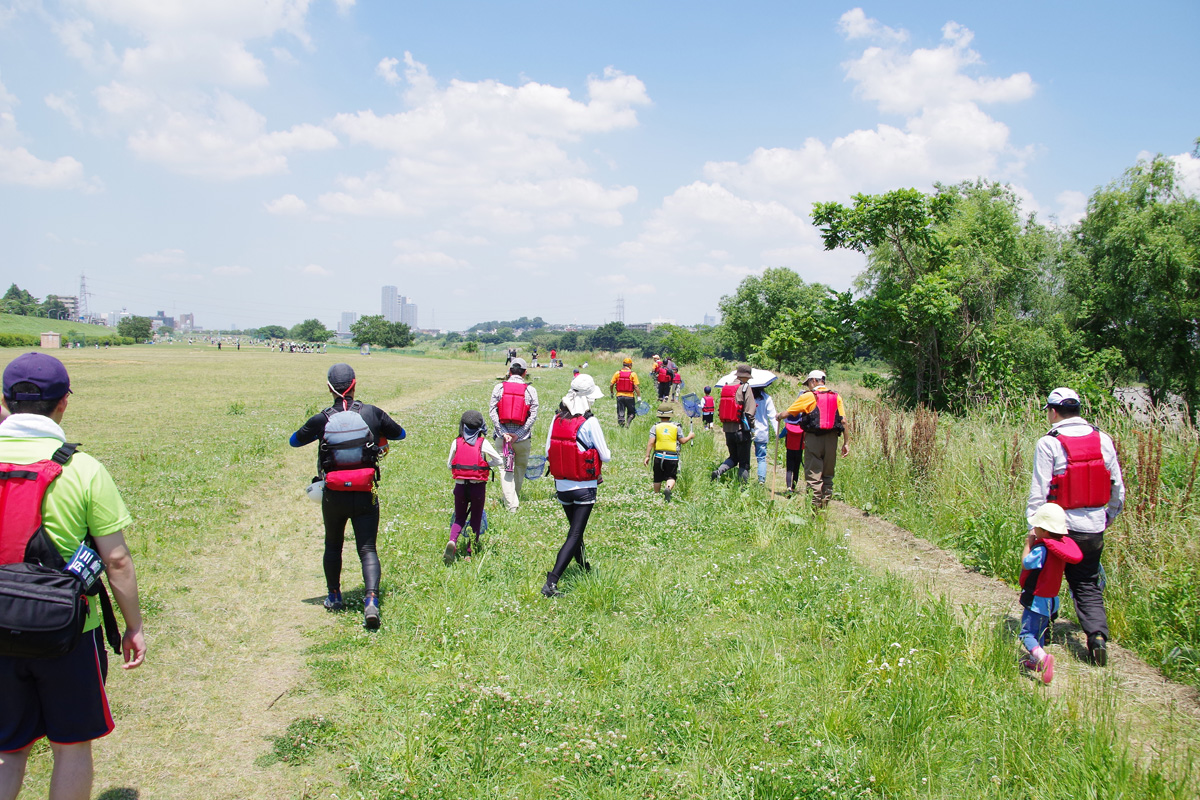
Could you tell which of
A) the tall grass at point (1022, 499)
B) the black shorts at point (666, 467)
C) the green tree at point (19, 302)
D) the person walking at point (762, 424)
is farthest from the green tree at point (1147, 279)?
the green tree at point (19, 302)

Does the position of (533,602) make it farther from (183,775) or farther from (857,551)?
(857,551)

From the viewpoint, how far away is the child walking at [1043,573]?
15.7 feet

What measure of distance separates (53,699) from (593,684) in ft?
9.93

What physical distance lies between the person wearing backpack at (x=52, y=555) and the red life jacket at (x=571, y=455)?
3.69 meters

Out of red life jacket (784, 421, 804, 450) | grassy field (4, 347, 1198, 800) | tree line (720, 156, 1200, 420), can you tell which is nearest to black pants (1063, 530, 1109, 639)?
grassy field (4, 347, 1198, 800)

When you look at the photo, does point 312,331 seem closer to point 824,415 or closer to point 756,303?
point 756,303

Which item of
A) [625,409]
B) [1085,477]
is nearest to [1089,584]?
[1085,477]

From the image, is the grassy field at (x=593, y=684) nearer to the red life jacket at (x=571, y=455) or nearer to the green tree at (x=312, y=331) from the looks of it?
the red life jacket at (x=571, y=455)

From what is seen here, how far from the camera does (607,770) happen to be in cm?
369

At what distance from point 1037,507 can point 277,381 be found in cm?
3374

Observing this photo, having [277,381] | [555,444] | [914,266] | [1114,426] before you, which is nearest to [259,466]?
[555,444]

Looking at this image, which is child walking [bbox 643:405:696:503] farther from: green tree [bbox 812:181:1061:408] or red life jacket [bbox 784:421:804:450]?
green tree [bbox 812:181:1061:408]

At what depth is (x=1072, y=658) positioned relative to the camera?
17.3ft

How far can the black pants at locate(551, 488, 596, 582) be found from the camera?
6062 mm
